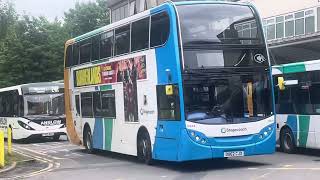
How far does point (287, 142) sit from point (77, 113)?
783 cm

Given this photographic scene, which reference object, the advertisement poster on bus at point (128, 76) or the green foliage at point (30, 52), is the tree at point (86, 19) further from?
the advertisement poster on bus at point (128, 76)

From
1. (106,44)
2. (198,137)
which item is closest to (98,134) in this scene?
(106,44)

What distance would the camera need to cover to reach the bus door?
22.5 metres

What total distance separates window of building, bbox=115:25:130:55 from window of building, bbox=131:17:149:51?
1.26 ft

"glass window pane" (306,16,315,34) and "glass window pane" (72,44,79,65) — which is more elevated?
"glass window pane" (306,16,315,34)

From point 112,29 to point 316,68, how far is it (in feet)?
20.7

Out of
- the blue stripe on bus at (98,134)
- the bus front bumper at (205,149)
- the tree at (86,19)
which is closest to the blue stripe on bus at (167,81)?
the bus front bumper at (205,149)

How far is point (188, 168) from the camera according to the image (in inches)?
621

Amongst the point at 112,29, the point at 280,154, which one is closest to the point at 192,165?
the point at 280,154

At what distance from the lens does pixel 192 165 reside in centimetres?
1652

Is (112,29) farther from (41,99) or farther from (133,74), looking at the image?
(41,99)

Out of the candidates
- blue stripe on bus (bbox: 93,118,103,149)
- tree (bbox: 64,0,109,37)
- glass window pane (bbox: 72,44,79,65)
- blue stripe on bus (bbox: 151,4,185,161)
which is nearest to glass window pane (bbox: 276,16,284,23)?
glass window pane (bbox: 72,44,79,65)

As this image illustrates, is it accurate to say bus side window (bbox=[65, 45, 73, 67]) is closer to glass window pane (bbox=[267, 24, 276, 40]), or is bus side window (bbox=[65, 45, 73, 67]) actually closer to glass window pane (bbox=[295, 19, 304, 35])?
glass window pane (bbox=[295, 19, 304, 35])

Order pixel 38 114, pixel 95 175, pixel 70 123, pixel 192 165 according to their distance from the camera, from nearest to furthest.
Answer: pixel 95 175
pixel 192 165
pixel 70 123
pixel 38 114
